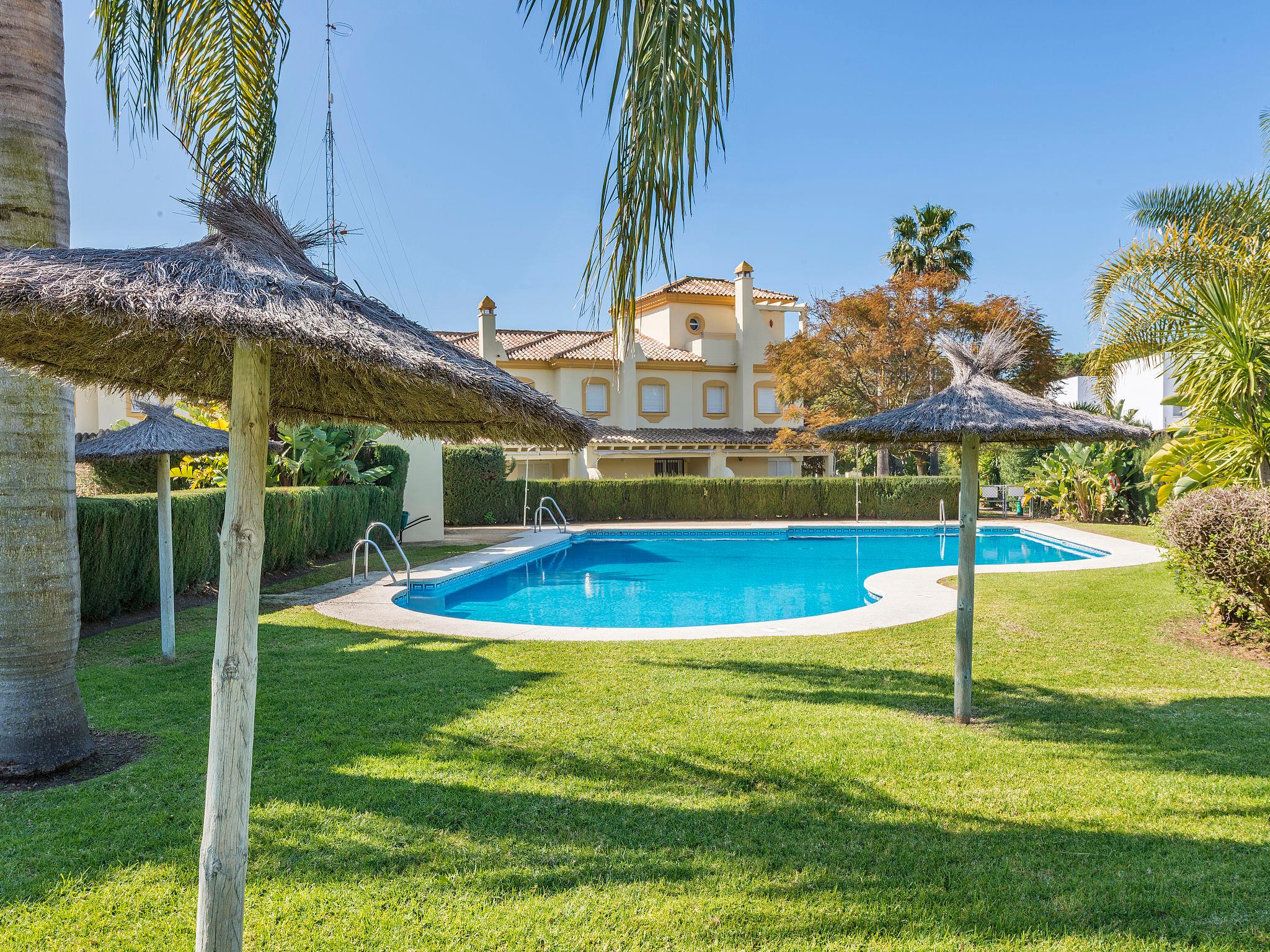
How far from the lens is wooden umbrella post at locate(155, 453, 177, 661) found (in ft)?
23.4

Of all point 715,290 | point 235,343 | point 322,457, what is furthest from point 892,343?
point 235,343

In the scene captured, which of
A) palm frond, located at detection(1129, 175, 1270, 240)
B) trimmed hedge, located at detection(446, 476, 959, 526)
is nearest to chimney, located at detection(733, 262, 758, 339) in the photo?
trimmed hedge, located at detection(446, 476, 959, 526)

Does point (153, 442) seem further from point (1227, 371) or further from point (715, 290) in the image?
point (715, 290)

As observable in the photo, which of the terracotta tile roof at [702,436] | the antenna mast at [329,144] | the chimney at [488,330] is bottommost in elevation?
the terracotta tile roof at [702,436]

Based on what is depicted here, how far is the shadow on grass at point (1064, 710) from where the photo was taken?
16.7 ft

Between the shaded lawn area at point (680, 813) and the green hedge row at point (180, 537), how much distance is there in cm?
187

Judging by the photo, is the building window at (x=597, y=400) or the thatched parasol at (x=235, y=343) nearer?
the thatched parasol at (x=235, y=343)

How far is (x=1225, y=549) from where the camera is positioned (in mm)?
7742

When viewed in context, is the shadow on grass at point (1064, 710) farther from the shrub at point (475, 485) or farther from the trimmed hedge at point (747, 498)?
the trimmed hedge at point (747, 498)

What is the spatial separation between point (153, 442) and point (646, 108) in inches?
266

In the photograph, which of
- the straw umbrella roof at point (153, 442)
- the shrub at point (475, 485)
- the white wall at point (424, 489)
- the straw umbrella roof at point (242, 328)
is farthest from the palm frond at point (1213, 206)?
the shrub at point (475, 485)

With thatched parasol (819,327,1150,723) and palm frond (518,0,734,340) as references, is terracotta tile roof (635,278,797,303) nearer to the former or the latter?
thatched parasol (819,327,1150,723)

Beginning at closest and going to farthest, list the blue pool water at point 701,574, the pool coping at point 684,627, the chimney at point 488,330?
the pool coping at point 684,627, the blue pool water at point 701,574, the chimney at point 488,330

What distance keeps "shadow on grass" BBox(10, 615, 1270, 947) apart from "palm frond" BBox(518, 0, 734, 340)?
8.46 ft
